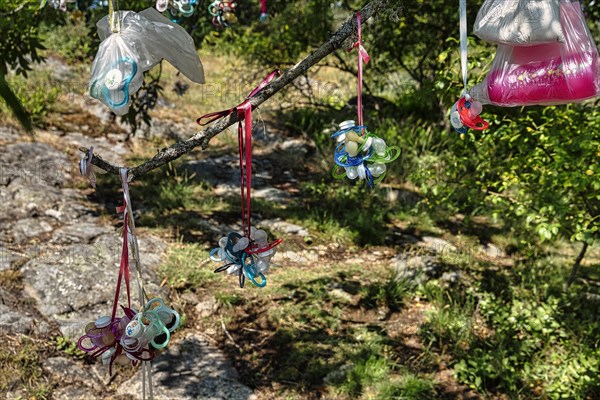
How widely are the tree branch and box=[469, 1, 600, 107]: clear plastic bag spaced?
40 cm

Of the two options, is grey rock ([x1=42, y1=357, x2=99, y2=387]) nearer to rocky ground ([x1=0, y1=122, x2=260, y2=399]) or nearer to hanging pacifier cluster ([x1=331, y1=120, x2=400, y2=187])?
rocky ground ([x1=0, y1=122, x2=260, y2=399])

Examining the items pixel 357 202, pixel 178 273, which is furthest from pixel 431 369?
pixel 357 202

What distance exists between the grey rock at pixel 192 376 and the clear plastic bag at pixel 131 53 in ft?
7.33

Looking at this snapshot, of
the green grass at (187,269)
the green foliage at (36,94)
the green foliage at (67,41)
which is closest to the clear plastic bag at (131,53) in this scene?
the green grass at (187,269)

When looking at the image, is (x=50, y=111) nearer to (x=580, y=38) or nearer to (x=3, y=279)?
(x=3, y=279)

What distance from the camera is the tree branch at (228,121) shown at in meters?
1.31

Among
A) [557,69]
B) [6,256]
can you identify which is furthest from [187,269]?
[557,69]

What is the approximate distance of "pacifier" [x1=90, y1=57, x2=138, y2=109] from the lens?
1.36m

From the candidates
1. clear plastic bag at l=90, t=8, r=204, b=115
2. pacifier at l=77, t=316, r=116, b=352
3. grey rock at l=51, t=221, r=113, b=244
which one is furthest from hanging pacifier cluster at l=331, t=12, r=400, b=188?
grey rock at l=51, t=221, r=113, b=244

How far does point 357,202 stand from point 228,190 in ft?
4.29

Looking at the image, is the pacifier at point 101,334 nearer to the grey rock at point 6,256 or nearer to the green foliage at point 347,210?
the grey rock at point 6,256

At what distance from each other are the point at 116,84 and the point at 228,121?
28 cm

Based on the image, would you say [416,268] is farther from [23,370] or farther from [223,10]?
[23,370]

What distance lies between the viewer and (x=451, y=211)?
550 centimetres
